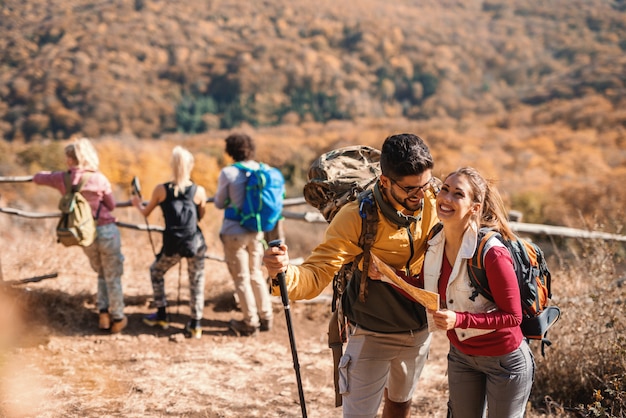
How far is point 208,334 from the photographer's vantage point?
5.41 m

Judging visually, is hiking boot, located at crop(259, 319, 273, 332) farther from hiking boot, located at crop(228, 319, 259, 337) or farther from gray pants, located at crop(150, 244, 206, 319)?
gray pants, located at crop(150, 244, 206, 319)

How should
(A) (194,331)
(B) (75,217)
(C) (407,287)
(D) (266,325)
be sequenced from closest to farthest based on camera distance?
1. (C) (407,287)
2. (B) (75,217)
3. (A) (194,331)
4. (D) (266,325)

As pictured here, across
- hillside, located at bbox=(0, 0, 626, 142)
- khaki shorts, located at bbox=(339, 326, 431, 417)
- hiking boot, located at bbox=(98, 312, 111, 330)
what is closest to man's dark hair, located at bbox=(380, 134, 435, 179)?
khaki shorts, located at bbox=(339, 326, 431, 417)

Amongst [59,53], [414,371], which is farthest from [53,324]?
[59,53]

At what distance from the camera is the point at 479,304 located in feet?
7.50

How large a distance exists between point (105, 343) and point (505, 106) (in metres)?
39.5

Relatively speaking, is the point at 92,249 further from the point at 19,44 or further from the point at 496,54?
the point at 496,54

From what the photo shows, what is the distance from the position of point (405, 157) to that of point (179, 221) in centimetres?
307

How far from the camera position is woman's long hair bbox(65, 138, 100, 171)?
4.70 meters

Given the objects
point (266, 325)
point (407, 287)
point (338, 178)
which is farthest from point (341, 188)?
point (266, 325)

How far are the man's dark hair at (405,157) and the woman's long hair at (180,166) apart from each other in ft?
9.33

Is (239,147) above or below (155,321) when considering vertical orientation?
above

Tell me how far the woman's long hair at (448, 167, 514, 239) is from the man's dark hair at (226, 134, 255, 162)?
290cm

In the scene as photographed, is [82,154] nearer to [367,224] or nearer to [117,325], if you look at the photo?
[117,325]
